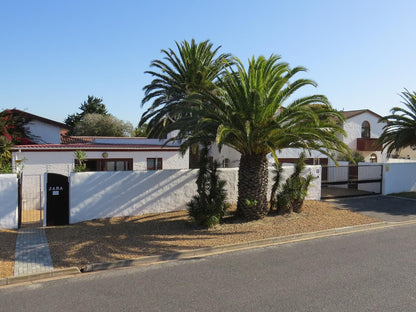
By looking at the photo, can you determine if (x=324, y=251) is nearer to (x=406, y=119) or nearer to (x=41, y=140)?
(x=406, y=119)

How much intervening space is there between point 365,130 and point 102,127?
31.7m

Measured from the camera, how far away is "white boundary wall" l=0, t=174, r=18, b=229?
10.2m

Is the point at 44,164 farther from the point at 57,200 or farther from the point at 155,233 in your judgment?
the point at 155,233

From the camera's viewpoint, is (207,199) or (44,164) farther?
(44,164)

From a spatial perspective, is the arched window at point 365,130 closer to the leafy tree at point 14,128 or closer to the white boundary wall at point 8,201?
the leafy tree at point 14,128

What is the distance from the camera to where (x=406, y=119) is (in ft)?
62.2

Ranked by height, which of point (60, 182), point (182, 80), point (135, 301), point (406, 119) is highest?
point (182, 80)

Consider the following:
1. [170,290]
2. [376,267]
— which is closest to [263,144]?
[376,267]

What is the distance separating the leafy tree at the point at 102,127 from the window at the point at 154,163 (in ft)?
89.6

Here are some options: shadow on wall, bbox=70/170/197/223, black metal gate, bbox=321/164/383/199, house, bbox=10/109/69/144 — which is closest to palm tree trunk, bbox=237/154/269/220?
shadow on wall, bbox=70/170/197/223

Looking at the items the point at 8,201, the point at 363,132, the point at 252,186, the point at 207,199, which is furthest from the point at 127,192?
the point at 363,132

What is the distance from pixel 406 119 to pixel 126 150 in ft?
51.5

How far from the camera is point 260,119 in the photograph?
414 inches

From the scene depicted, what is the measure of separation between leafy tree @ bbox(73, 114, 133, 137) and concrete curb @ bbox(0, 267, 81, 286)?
3962 centimetres
